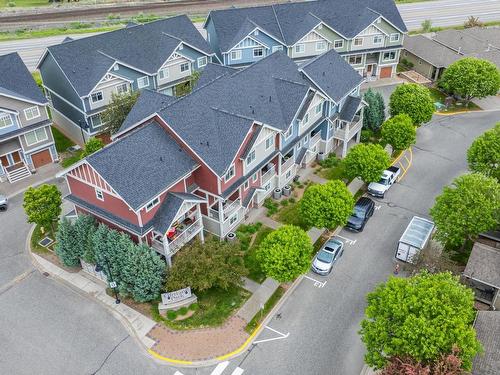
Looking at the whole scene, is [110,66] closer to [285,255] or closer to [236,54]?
[236,54]

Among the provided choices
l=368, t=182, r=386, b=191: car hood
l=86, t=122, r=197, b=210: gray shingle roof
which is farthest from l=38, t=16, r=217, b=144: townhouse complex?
l=368, t=182, r=386, b=191: car hood

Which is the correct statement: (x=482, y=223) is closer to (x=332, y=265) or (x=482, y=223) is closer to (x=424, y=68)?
(x=332, y=265)

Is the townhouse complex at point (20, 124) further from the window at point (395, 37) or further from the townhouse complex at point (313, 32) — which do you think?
the window at point (395, 37)

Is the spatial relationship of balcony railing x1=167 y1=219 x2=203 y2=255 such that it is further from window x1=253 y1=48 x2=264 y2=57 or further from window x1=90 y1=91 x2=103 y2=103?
window x1=253 y1=48 x2=264 y2=57

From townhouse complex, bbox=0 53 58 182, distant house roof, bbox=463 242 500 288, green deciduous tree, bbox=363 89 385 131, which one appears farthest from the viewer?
green deciduous tree, bbox=363 89 385 131

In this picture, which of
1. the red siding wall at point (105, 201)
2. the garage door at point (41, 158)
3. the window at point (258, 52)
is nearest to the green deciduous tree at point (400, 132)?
the window at point (258, 52)

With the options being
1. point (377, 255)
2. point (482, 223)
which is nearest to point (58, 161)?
point (377, 255)
